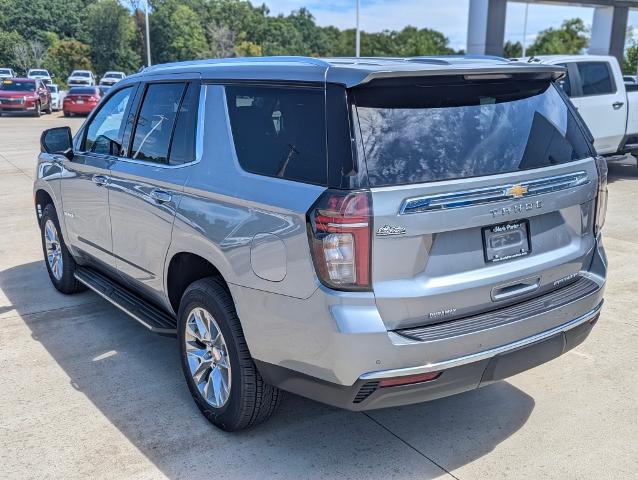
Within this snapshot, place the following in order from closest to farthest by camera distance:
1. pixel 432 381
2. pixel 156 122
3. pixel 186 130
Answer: pixel 432 381 → pixel 186 130 → pixel 156 122

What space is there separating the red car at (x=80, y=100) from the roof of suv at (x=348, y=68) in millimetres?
27470

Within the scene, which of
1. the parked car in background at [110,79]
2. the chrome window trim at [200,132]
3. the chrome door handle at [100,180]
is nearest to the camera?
the chrome window trim at [200,132]

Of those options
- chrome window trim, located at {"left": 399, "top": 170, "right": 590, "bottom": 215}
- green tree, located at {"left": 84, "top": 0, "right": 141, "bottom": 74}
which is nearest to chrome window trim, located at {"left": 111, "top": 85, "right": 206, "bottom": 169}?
chrome window trim, located at {"left": 399, "top": 170, "right": 590, "bottom": 215}

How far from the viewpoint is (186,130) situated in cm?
373

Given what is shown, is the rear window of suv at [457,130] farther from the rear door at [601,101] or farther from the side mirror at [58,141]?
the rear door at [601,101]

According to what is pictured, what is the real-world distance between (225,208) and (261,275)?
0.46 meters

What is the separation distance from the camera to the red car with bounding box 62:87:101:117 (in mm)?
29109

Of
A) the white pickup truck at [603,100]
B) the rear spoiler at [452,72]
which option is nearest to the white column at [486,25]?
the white pickup truck at [603,100]

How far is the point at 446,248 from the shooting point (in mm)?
2869

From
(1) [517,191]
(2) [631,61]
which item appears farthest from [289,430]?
(2) [631,61]

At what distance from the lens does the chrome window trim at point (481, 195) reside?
109 inches

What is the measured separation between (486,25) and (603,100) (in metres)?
20.9

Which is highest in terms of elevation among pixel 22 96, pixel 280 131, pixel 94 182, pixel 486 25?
pixel 486 25

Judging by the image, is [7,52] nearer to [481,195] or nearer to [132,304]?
[132,304]
